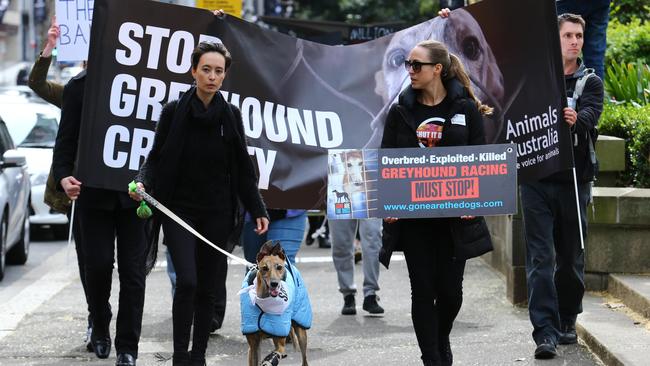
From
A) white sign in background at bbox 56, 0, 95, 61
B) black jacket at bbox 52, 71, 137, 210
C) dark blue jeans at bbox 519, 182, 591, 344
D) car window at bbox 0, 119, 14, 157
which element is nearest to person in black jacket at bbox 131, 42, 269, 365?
black jacket at bbox 52, 71, 137, 210

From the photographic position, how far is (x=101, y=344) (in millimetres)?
8422

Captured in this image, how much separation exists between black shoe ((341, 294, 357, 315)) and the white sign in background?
299 centimetres

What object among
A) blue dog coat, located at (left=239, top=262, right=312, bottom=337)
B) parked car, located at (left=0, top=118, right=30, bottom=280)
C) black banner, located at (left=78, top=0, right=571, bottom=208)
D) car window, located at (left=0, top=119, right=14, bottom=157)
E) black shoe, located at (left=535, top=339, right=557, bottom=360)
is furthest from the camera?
car window, located at (left=0, top=119, right=14, bottom=157)

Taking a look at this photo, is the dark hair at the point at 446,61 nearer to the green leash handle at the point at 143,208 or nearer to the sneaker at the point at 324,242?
the green leash handle at the point at 143,208

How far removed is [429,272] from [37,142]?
11.5 metres

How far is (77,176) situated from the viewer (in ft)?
25.4

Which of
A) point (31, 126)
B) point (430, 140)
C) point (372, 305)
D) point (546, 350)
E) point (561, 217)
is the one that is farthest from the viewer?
point (31, 126)

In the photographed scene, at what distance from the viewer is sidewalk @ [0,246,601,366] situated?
8422 mm

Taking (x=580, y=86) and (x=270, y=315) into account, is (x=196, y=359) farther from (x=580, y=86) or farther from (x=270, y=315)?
(x=580, y=86)

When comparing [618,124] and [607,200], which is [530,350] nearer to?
[607,200]

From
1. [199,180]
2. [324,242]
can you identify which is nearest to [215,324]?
[199,180]

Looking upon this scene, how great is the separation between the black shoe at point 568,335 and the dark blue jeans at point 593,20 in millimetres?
2254

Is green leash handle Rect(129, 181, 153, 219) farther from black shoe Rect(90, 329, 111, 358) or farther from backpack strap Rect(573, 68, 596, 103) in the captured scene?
backpack strap Rect(573, 68, 596, 103)

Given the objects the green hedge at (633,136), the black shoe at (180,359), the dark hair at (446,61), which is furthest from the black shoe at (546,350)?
the green hedge at (633,136)
